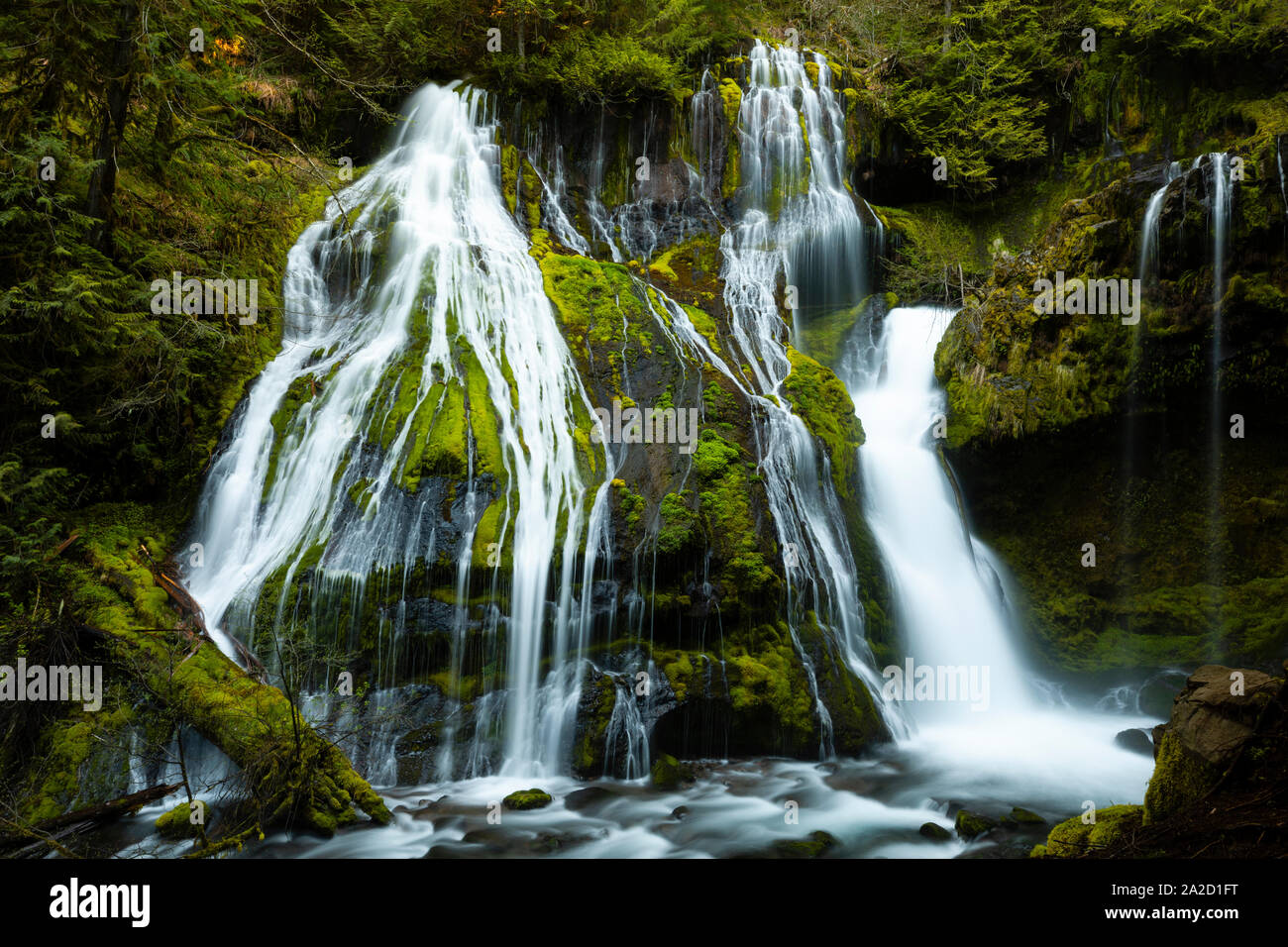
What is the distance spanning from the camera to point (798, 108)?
15.9 m

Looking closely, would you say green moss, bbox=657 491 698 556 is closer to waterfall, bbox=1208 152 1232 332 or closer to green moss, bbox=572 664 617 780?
green moss, bbox=572 664 617 780

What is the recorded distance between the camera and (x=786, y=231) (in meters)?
14.8

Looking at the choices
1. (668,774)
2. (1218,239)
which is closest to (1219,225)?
(1218,239)

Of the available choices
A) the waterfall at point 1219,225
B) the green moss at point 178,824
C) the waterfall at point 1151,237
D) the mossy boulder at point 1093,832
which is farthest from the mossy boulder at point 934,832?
the waterfall at point 1151,237

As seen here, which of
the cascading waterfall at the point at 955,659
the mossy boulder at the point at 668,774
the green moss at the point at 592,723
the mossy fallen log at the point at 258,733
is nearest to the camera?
the mossy fallen log at the point at 258,733

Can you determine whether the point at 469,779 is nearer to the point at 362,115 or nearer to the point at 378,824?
the point at 378,824

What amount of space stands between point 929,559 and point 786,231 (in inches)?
322

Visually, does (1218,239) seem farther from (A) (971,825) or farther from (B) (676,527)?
(A) (971,825)

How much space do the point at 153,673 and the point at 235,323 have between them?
581 centimetres

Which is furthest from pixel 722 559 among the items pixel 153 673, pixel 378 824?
pixel 153 673

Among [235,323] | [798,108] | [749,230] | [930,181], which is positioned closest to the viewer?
[235,323]

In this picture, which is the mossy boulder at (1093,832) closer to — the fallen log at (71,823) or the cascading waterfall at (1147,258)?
the fallen log at (71,823)

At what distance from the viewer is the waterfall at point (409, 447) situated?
7.37 metres

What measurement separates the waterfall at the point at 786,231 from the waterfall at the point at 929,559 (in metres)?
1.44
